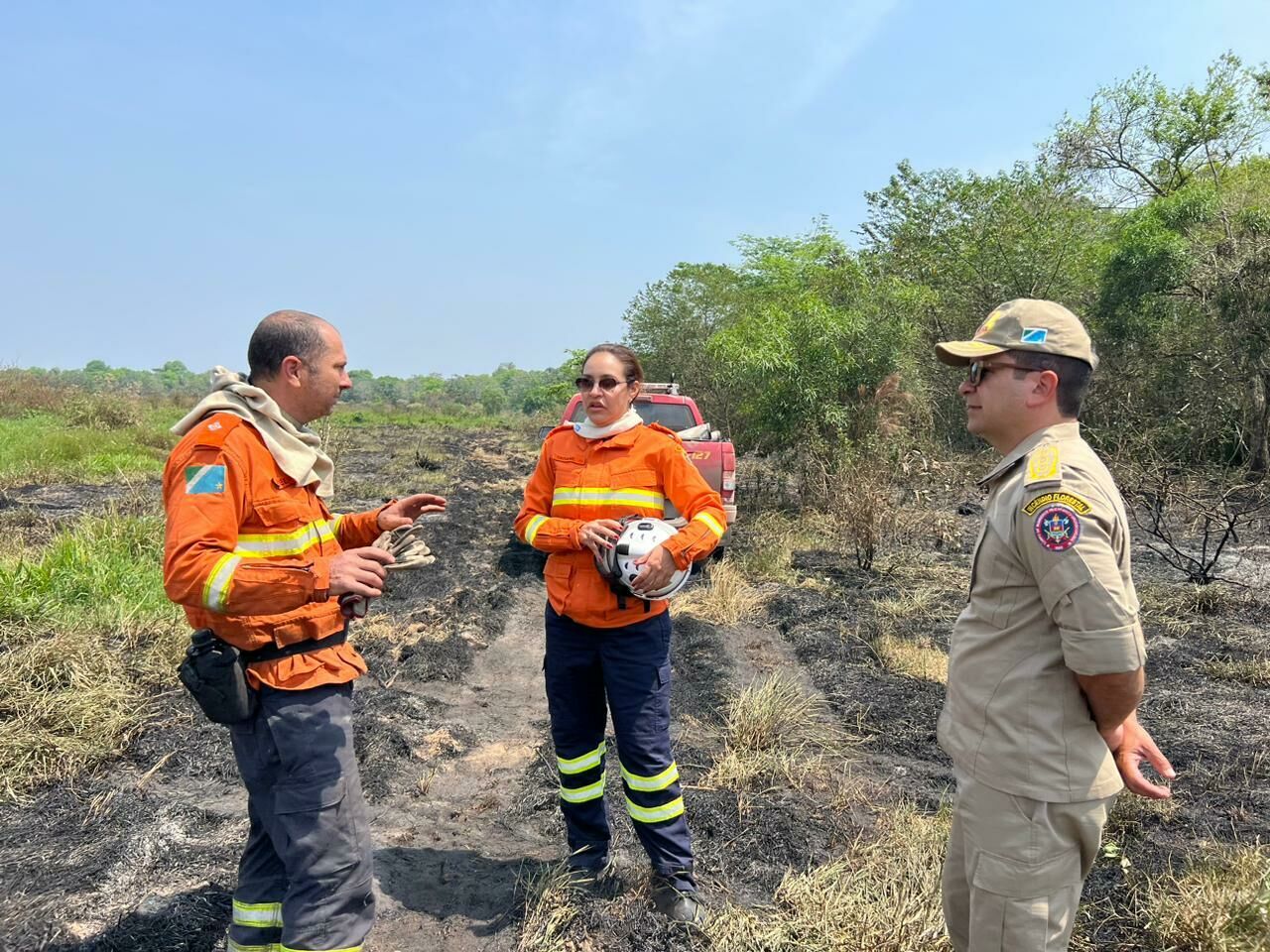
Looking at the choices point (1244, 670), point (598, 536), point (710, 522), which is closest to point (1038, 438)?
point (710, 522)

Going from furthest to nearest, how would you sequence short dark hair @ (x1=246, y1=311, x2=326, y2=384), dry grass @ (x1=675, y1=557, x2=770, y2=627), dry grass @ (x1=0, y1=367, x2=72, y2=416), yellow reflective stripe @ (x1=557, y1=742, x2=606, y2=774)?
dry grass @ (x1=0, y1=367, x2=72, y2=416) < dry grass @ (x1=675, y1=557, x2=770, y2=627) < yellow reflective stripe @ (x1=557, y1=742, x2=606, y2=774) < short dark hair @ (x1=246, y1=311, x2=326, y2=384)

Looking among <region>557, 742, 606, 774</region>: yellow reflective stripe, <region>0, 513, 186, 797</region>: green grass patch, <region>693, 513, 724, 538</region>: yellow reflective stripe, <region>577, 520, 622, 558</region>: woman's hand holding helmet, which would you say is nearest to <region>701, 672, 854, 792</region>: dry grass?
<region>557, 742, 606, 774</region>: yellow reflective stripe

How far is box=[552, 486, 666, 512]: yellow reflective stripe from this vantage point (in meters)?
2.80

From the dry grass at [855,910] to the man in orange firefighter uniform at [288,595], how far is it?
1295mm

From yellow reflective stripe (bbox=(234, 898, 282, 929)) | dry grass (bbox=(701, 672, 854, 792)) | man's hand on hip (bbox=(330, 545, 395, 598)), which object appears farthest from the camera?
dry grass (bbox=(701, 672, 854, 792))

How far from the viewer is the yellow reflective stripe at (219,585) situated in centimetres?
181

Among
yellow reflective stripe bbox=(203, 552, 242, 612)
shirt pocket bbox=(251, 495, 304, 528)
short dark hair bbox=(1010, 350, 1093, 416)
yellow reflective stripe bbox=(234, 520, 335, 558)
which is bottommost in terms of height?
yellow reflective stripe bbox=(203, 552, 242, 612)

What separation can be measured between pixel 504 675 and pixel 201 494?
4072mm

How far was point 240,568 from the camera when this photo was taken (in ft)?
6.07

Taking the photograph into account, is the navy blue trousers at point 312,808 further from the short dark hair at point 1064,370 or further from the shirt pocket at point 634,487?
the short dark hair at point 1064,370

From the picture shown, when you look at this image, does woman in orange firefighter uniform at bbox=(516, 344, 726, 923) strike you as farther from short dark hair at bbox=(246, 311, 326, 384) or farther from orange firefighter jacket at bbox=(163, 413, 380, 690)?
short dark hair at bbox=(246, 311, 326, 384)

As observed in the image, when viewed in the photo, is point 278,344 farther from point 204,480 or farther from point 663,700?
point 663,700

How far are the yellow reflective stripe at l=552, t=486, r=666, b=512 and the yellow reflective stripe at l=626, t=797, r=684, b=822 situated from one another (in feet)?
3.46

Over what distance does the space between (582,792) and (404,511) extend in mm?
1264
